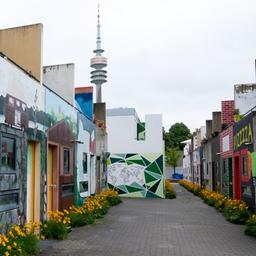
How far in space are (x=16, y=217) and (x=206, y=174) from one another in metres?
20.5

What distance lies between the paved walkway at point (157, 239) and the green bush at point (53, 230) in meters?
0.24

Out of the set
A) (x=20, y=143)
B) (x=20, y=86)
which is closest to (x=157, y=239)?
(x=20, y=143)

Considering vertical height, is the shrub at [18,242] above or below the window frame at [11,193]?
below

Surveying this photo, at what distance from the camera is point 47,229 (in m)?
10.0

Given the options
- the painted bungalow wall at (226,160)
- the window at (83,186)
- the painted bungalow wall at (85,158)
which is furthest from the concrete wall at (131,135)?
the window at (83,186)

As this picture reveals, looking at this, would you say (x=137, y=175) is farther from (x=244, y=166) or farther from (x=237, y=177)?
(x=244, y=166)

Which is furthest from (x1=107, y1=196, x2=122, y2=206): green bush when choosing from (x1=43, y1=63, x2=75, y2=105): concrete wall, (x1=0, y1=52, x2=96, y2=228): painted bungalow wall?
(x1=43, y1=63, x2=75, y2=105): concrete wall

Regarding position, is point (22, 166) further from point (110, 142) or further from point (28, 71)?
point (110, 142)

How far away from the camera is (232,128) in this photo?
17.7m

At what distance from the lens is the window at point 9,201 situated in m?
7.86

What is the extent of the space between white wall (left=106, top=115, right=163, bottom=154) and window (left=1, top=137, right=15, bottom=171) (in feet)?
61.8

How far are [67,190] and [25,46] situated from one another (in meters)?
4.97

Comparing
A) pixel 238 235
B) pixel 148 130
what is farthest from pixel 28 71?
pixel 148 130

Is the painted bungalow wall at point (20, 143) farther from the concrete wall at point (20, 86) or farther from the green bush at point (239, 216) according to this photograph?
the green bush at point (239, 216)
